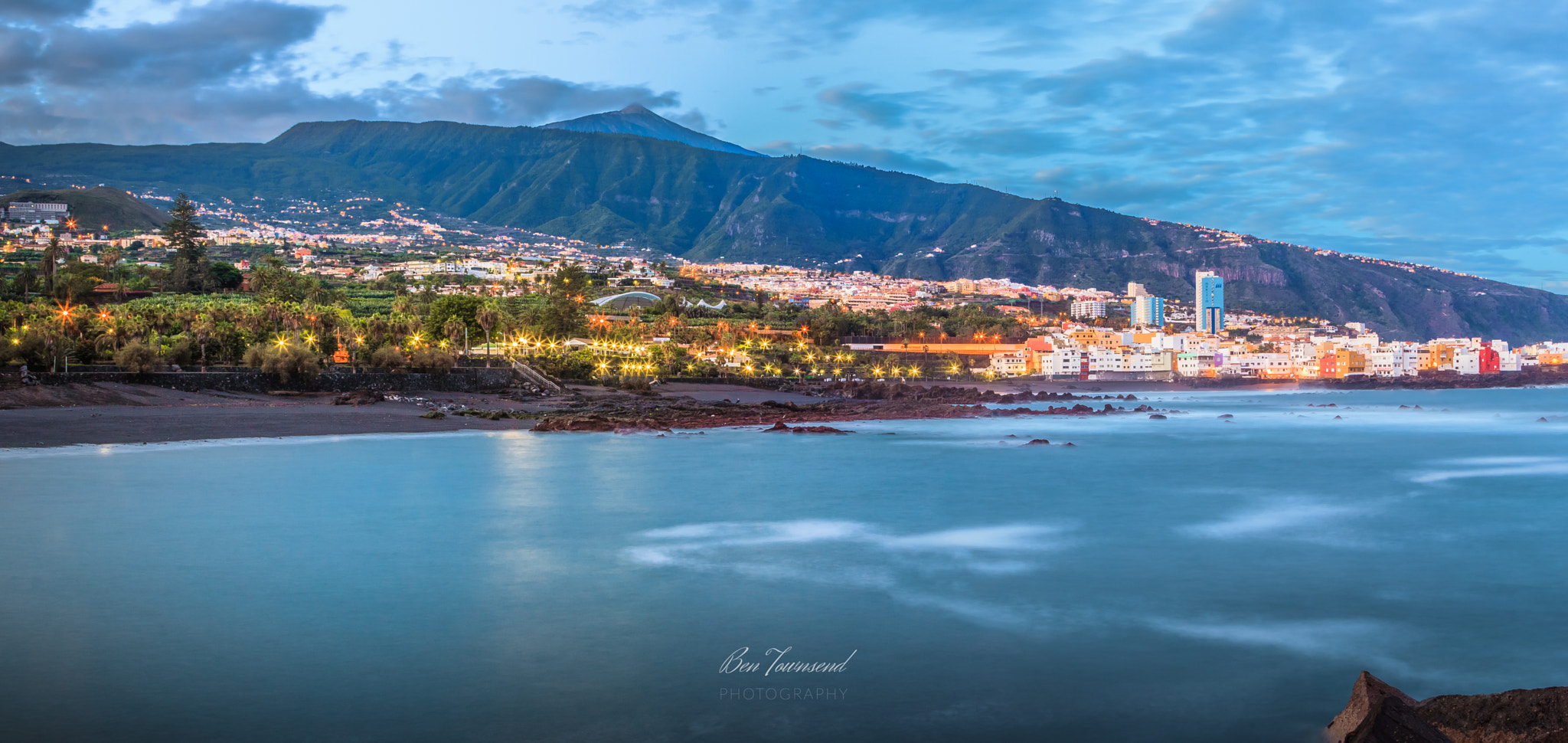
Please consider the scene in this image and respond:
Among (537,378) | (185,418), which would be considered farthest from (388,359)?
(185,418)

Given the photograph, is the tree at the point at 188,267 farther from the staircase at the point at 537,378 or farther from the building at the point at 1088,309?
the building at the point at 1088,309

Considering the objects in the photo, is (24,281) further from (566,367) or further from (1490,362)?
(1490,362)

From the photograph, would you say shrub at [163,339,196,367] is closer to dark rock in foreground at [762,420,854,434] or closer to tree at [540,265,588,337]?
dark rock in foreground at [762,420,854,434]

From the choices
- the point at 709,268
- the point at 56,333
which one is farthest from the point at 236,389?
the point at 709,268

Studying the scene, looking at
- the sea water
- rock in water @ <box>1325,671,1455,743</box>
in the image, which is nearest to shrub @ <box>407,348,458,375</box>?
the sea water

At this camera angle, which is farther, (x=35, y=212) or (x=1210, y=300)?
(x=1210, y=300)

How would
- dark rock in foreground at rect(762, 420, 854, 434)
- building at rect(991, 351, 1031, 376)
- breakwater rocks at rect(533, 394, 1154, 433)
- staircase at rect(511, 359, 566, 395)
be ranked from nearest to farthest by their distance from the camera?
breakwater rocks at rect(533, 394, 1154, 433), dark rock in foreground at rect(762, 420, 854, 434), staircase at rect(511, 359, 566, 395), building at rect(991, 351, 1031, 376)
